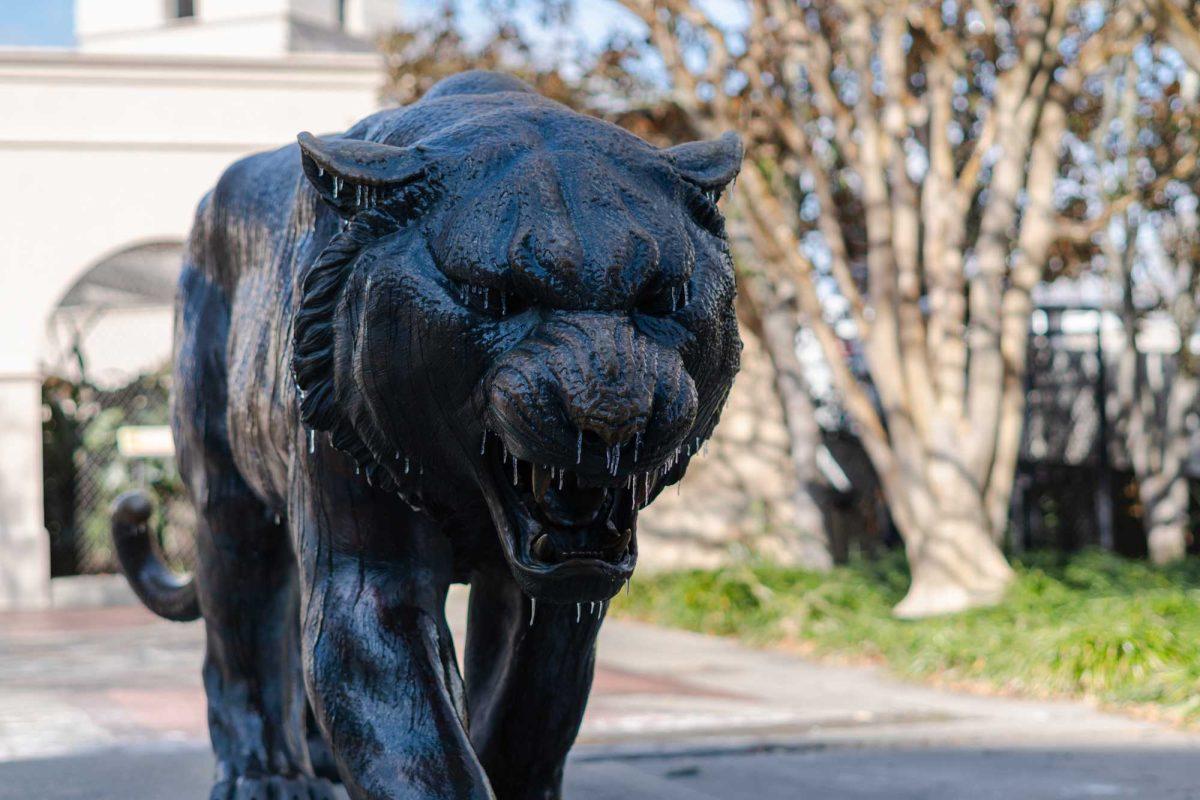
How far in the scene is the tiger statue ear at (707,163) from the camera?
2.74 metres

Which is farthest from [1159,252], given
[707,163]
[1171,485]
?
[707,163]

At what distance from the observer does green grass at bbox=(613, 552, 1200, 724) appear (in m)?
7.32

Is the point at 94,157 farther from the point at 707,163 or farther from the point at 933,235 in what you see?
the point at 707,163

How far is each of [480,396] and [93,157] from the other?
12.3 meters

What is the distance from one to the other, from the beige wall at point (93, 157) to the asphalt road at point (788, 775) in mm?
8044

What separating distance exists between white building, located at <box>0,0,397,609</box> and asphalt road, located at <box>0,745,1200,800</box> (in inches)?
316

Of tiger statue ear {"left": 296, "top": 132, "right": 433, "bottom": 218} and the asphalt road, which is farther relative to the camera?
the asphalt road

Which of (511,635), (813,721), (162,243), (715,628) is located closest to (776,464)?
(715,628)

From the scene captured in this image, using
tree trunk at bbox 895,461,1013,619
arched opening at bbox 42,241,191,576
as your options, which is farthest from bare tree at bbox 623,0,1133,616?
arched opening at bbox 42,241,191,576

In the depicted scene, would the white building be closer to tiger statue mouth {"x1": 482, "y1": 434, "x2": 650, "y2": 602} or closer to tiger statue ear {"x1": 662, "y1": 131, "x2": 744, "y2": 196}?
tiger statue ear {"x1": 662, "y1": 131, "x2": 744, "y2": 196}

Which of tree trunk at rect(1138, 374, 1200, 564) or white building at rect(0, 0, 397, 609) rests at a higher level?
white building at rect(0, 0, 397, 609)

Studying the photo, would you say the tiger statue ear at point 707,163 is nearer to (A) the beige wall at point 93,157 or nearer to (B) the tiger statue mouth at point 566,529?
(B) the tiger statue mouth at point 566,529

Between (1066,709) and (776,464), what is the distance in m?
6.43

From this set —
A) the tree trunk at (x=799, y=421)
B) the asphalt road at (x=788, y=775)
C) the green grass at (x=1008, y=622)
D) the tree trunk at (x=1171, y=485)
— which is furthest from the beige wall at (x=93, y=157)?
the asphalt road at (x=788, y=775)
